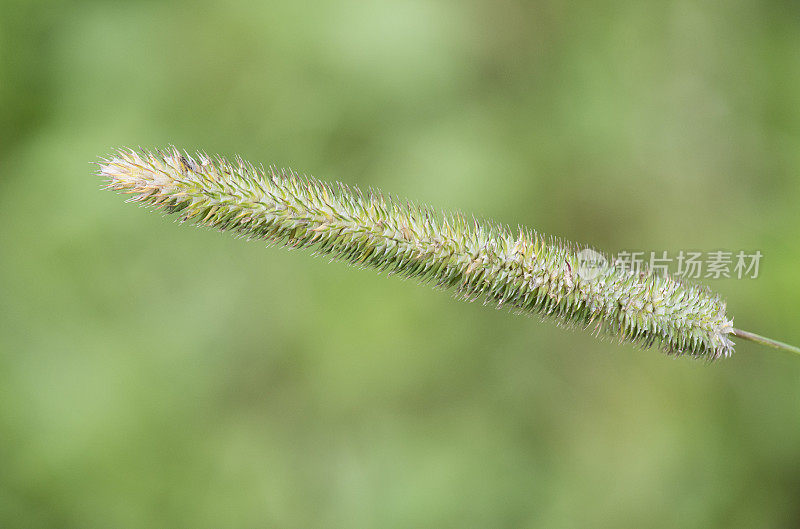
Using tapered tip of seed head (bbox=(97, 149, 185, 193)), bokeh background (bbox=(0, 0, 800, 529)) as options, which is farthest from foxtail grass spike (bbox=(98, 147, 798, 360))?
bokeh background (bbox=(0, 0, 800, 529))

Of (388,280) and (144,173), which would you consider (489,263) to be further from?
(388,280)

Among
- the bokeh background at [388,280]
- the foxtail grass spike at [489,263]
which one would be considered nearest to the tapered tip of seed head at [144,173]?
the foxtail grass spike at [489,263]

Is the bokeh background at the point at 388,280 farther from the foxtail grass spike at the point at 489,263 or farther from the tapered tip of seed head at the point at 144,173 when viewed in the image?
the tapered tip of seed head at the point at 144,173

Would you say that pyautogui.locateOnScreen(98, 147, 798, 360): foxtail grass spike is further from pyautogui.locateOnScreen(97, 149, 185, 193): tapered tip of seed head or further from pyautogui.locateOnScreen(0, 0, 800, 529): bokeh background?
pyautogui.locateOnScreen(0, 0, 800, 529): bokeh background

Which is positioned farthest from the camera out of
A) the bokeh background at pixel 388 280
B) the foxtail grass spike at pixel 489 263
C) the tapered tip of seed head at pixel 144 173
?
the bokeh background at pixel 388 280

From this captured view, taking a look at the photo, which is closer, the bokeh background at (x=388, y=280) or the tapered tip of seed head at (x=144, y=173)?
the tapered tip of seed head at (x=144, y=173)

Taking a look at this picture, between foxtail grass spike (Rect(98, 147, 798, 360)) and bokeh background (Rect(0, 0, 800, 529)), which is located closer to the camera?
foxtail grass spike (Rect(98, 147, 798, 360))

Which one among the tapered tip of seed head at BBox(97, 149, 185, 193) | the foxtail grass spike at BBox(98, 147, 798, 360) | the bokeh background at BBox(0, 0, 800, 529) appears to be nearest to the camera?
the tapered tip of seed head at BBox(97, 149, 185, 193)
